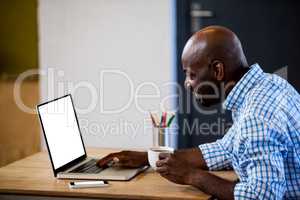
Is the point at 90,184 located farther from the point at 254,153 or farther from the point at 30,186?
the point at 254,153

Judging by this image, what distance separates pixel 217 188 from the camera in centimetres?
217

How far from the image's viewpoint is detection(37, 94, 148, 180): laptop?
246cm

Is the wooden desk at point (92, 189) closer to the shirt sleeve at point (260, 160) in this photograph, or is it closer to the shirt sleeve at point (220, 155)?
the shirt sleeve at point (220, 155)

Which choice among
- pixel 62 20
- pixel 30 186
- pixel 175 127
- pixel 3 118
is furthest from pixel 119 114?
pixel 30 186

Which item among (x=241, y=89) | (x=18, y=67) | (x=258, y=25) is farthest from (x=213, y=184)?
(x=18, y=67)

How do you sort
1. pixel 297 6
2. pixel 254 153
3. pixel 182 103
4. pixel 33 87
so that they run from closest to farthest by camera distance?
pixel 254 153 < pixel 297 6 < pixel 182 103 < pixel 33 87

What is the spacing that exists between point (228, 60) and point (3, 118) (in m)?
3.54

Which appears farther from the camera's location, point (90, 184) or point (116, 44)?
point (116, 44)

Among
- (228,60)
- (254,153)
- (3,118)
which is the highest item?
(228,60)

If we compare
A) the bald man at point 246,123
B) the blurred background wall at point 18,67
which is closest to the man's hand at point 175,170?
the bald man at point 246,123

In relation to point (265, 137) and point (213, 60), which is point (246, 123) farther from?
point (213, 60)

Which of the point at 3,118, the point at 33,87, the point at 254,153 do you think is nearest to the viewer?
the point at 254,153

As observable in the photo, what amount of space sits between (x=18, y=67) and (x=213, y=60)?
3.43 metres

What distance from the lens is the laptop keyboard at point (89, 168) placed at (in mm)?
2519
